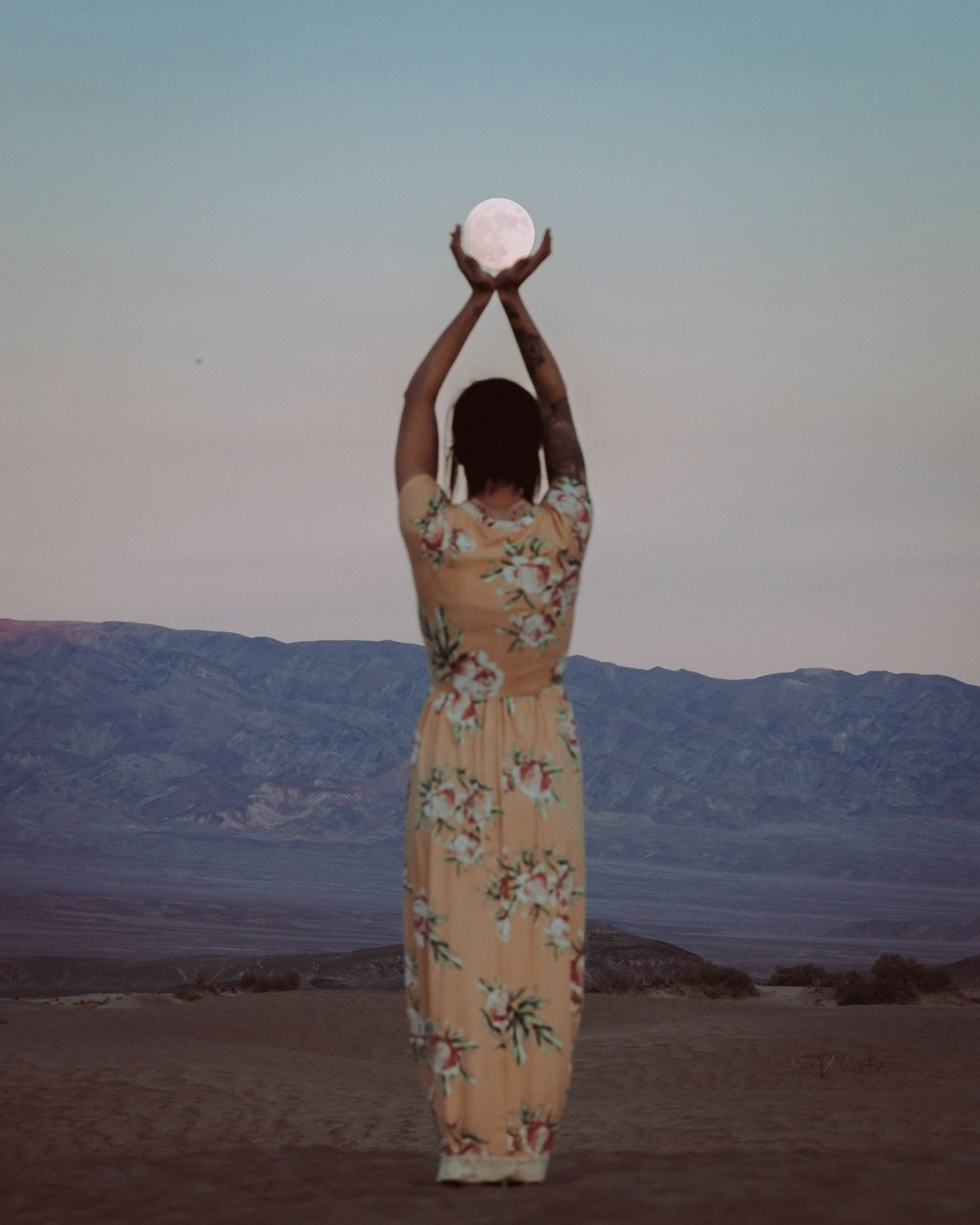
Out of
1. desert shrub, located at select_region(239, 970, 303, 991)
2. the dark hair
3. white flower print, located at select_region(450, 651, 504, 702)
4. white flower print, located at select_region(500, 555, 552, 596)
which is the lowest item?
desert shrub, located at select_region(239, 970, 303, 991)

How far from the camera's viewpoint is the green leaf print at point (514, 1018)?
3965mm

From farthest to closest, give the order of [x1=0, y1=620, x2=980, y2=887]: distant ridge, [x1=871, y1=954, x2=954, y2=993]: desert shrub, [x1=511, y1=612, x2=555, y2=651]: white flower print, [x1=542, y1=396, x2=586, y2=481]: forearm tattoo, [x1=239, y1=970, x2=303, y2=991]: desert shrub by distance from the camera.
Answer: [x1=0, y1=620, x2=980, y2=887]: distant ridge, [x1=239, y1=970, x2=303, y2=991]: desert shrub, [x1=871, y1=954, x2=954, y2=993]: desert shrub, [x1=542, y1=396, x2=586, y2=481]: forearm tattoo, [x1=511, y1=612, x2=555, y2=651]: white flower print

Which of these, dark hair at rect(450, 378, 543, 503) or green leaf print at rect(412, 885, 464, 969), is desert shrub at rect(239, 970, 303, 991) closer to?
green leaf print at rect(412, 885, 464, 969)

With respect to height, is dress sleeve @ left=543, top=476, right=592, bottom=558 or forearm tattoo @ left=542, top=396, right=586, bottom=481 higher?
forearm tattoo @ left=542, top=396, right=586, bottom=481

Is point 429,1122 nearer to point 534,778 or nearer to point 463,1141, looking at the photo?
point 463,1141

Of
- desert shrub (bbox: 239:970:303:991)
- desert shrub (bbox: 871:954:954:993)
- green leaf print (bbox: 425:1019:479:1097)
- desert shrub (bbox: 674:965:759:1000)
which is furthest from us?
desert shrub (bbox: 239:970:303:991)

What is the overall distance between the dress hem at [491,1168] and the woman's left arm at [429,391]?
181 cm

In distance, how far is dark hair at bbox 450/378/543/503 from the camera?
4.25m

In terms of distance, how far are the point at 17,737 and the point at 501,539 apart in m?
150

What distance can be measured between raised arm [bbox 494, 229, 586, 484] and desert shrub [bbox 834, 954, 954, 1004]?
83.7 feet

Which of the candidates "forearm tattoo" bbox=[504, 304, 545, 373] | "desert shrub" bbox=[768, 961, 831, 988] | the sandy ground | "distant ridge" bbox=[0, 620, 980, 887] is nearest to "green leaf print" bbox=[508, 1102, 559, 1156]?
the sandy ground

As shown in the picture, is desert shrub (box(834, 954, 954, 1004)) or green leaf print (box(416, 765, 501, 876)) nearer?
green leaf print (box(416, 765, 501, 876))

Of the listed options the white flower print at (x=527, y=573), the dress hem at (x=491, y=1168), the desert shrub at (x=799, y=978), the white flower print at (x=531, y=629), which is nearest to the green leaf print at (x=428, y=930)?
the dress hem at (x=491, y=1168)

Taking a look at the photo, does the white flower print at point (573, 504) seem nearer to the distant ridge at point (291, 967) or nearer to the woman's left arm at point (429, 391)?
the woman's left arm at point (429, 391)
